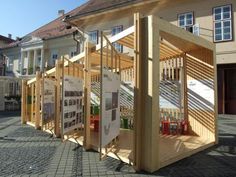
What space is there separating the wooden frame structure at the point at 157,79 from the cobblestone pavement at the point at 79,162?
30cm

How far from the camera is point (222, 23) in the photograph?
58.4 feet

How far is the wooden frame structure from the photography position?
6.36 metres

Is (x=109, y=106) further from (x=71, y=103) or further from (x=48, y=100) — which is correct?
(x=48, y=100)

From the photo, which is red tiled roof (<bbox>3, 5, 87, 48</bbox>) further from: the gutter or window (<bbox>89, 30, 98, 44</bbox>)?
the gutter

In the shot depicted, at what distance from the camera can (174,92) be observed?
433 inches

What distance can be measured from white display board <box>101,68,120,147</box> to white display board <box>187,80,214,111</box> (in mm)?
3462

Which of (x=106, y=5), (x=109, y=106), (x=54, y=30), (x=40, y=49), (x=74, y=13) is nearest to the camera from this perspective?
(x=109, y=106)

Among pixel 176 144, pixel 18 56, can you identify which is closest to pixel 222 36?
pixel 176 144

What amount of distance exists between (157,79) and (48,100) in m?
6.53

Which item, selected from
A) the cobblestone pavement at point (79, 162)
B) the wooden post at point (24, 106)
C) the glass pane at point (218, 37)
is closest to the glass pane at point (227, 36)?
the glass pane at point (218, 37)

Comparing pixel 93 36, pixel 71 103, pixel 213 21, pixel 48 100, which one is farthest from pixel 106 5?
pixel 71 103

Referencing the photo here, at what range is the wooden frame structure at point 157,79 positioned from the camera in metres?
6.36

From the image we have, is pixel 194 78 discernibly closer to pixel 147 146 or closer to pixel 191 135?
pixel 191 135

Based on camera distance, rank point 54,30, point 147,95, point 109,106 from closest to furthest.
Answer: point 147,95, point 109,106, point 54,30
